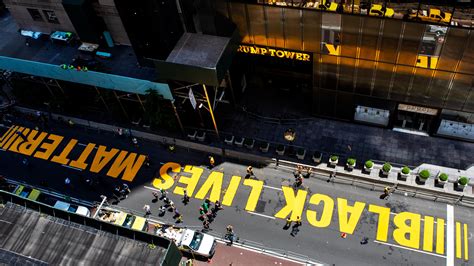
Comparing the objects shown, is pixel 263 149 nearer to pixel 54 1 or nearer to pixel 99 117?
pixel 99 117

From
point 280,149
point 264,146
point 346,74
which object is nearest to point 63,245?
point 264,146

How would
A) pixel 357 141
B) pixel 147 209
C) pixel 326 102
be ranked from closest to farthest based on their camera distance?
1. pixel 147 209
2. pixel 357 141
3. pixel 326 102

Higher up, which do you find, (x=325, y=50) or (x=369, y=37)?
(x=325, y=50)

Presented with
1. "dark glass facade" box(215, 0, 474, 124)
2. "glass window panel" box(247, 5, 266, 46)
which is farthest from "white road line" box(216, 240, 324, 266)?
"glass window panel" box(247, 5, 266, 46)

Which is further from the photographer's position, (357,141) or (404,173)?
(357,141)

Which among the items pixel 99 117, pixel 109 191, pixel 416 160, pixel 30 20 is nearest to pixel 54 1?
pixel 30 20

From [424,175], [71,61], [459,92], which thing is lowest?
[424,175]

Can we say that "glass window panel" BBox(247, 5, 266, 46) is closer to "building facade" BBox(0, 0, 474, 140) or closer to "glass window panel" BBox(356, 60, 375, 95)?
"building facade" BBox(0, 0, 474, 140)

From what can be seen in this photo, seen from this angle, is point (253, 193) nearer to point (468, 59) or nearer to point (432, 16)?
point (432, 16)
